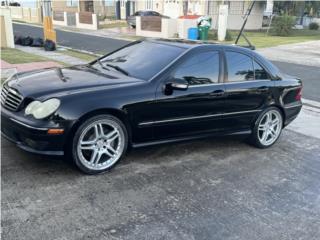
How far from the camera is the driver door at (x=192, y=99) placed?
474 cm

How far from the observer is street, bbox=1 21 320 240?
3488mm

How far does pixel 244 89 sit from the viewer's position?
545 centimetres

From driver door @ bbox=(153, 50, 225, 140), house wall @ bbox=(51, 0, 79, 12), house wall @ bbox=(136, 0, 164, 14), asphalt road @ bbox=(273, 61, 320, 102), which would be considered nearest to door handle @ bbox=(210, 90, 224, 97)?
driver door @ bbox=(153, 50, 225, 140)

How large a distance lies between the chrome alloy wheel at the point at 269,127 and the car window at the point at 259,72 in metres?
0.53

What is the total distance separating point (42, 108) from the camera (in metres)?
4.14

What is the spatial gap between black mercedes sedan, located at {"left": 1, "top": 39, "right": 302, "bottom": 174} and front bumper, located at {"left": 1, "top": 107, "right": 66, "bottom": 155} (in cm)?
1

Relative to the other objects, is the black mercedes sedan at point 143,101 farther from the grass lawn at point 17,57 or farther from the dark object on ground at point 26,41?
the dark object on ground at point 26,41

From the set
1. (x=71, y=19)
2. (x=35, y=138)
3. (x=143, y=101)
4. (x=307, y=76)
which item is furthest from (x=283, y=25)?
(x=35, y=138)

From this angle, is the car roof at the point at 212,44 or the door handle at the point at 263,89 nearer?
the car roof at the point at 212,44

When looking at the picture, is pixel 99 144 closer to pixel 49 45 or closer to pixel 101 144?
pixel 101 144

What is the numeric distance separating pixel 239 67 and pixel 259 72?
0.40 m

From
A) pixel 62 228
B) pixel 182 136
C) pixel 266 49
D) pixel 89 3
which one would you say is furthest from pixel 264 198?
pixel 89 3

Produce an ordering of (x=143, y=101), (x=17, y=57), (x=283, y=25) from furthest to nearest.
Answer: (x=283, y=25) < (x=17, y=57) < (x=143, y=101)

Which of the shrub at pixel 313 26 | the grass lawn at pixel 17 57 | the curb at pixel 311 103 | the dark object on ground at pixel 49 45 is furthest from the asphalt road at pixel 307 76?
the shrub at pixel 313 26
